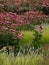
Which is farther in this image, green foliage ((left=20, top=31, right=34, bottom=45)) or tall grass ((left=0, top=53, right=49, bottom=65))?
green foliage ((left=20, top=31, right=34, bottom=45))

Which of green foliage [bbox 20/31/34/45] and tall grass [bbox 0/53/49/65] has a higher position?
tall grass [bbox 0/53/49/65]

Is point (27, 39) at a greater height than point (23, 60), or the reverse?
point (23, 60)

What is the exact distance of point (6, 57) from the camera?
721 cm

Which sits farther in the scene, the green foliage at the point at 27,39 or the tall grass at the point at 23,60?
the green foliage at the point at 27,39

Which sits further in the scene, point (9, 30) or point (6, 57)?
point (9, 30)

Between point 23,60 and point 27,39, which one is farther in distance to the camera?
point 27,39

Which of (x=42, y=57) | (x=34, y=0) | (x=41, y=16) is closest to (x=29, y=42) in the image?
(x=42, y=57)

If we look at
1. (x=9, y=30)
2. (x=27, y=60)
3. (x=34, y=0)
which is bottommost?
(x=34, y=0)

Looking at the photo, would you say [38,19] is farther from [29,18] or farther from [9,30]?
[9,30]

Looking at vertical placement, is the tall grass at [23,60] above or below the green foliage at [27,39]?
above

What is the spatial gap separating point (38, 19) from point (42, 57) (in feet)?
19.6

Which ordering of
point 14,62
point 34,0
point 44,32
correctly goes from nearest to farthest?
point 14,62 → point 44,32 → point 34,0

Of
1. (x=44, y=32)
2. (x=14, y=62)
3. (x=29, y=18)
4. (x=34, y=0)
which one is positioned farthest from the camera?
(x=34, y=0)

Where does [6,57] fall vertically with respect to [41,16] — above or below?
above
